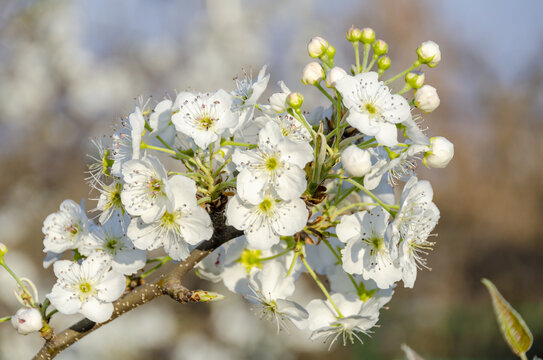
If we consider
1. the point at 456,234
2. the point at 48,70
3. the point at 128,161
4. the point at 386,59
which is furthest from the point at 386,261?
the point at 456,234

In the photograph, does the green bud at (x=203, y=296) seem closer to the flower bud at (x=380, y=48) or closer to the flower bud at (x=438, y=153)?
the flower bud at (x=438, y=153)

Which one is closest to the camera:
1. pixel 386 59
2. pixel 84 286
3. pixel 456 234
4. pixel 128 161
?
pixel 128 161

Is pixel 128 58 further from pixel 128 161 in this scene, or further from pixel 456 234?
pixel 128 161

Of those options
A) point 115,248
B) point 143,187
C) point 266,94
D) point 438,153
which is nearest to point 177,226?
point 143,187

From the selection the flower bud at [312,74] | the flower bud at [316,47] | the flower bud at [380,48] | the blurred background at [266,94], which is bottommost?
the blurred background at [266,94]

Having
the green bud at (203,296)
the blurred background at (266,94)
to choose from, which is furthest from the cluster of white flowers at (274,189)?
the blurred background at (266,94)

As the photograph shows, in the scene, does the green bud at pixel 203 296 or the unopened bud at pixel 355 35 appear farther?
the unopened bud at pixel 355 35
